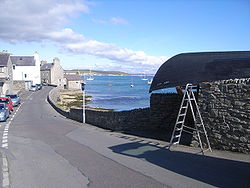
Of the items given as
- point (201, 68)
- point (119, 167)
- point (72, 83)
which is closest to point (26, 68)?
point (72, 83)

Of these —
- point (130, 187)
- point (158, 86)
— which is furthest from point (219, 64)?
point (130, 187)

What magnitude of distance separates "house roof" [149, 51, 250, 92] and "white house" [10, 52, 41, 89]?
68532mm

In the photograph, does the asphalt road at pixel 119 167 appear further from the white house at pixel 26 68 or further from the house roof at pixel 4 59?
the white house at pixel 26 68

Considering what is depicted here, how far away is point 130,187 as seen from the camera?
5992 mm

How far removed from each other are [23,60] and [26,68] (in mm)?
3153

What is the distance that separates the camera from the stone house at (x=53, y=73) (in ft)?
292

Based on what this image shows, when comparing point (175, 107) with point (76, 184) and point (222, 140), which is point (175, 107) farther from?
point (76, 184)

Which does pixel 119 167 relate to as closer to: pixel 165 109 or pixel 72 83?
pixel 165 109

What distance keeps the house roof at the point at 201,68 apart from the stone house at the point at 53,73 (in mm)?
79797

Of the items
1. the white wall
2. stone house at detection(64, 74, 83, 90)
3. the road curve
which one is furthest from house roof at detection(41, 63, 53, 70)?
the road curve

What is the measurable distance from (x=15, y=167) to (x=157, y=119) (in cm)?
791

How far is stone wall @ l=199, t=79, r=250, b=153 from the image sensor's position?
323 inches

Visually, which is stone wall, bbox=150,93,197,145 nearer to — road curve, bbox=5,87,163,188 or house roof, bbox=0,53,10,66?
road curve, bbox=5,87,163,188

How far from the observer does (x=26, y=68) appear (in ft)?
249
